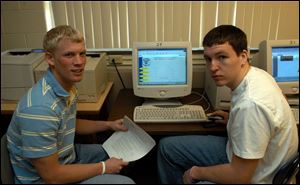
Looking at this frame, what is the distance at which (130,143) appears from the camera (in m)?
1.41

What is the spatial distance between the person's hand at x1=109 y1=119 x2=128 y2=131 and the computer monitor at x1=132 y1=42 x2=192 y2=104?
0.32m

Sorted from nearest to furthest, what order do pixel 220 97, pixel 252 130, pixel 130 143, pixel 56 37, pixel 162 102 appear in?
1. pixel 252 130
2. pixel 56 37
3. pixel 130 143
4. pixel 220 97
5. pixel 162 102

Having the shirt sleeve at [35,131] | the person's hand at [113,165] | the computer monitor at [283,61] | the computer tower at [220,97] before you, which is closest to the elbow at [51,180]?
the shirt sleeve at [35,131]

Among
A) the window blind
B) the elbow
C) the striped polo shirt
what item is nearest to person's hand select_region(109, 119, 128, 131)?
the striped polo shirt

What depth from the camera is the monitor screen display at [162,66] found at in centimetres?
168

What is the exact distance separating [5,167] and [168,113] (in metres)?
0.88

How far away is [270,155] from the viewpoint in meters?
1.05

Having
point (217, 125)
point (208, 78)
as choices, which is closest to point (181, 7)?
point (208, 78)

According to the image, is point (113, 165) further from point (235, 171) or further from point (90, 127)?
point (235, 171)

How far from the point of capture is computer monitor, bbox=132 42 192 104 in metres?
1.67

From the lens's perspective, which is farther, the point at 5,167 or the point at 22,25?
the point at 22,25

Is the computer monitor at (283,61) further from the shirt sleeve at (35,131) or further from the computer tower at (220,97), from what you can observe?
the shirt sleeve at (35,131)

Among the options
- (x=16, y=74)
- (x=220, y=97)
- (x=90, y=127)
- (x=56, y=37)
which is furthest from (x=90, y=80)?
(x=220, y=97)

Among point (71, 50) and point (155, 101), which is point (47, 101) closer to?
point (71, 50)
